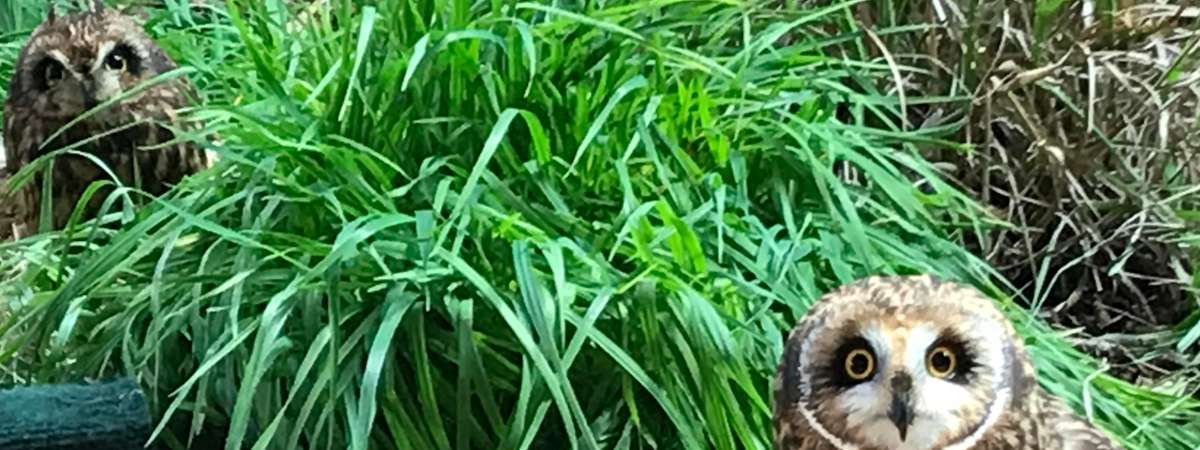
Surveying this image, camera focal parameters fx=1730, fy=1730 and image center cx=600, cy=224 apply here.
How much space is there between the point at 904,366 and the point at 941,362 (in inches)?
1.9

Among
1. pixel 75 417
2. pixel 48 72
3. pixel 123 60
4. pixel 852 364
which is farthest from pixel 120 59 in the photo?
pixel 852 364

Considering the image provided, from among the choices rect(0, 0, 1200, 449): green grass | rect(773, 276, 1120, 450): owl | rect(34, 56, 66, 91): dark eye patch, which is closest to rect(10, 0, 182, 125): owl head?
rect(34, 56, 66, 91): dark eye patch

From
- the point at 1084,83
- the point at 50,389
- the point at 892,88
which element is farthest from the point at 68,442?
the point at 1084,83

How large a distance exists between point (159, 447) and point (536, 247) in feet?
1.43

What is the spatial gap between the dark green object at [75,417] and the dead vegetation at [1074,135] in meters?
1.11

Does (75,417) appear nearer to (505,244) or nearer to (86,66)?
(505,244)

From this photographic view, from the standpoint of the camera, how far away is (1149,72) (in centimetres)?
240

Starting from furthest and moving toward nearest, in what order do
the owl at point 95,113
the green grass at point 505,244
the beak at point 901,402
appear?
the owl at point 95,113
the green grass at point 505,244
the beak at point 901,402

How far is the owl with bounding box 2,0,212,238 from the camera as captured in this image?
2314 mm

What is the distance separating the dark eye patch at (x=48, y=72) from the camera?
2.38 metres

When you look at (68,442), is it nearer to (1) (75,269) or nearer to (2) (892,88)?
(1) (75,269)

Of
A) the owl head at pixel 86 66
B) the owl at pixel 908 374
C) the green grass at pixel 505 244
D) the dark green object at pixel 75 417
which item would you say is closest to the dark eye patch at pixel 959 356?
the owl at pixel 908 374

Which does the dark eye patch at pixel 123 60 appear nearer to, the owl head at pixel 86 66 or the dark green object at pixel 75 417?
the owl head at pixel 86 66

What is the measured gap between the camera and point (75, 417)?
5.63 ft
